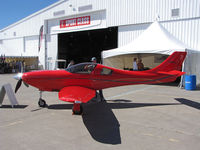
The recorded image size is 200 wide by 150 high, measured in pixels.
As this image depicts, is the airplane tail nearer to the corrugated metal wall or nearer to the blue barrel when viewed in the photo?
the blue barrel

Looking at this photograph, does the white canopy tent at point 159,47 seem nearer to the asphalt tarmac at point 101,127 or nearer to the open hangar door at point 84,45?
the asphalt tarmac at point 101,127

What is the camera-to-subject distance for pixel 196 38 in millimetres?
15289

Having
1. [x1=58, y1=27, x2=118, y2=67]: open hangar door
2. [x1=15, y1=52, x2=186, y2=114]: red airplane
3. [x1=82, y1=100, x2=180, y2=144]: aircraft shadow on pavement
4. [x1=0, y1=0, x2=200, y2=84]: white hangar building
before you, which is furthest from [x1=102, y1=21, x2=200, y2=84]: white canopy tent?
[x1=58, y1=27, x2=118, y2=67]: open hangar door

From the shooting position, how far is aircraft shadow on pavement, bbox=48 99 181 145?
12.8 feet

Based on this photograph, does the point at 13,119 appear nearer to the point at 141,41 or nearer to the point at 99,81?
the point at 99,81

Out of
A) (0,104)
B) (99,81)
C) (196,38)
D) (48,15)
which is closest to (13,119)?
(0,104)

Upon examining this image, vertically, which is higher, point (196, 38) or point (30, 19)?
point (30, 19)

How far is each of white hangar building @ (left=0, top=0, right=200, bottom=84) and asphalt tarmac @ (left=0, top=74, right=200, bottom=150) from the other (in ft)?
39.0

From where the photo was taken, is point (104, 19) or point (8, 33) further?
point (8, 33)

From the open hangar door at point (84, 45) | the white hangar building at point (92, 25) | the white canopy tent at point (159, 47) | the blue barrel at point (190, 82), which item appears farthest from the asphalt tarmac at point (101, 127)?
the open hangar door at point (84, 45)

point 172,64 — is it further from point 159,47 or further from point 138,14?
point 138,14

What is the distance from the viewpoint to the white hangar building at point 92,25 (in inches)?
631

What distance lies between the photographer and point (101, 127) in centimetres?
449

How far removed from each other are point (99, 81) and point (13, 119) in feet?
9.74
